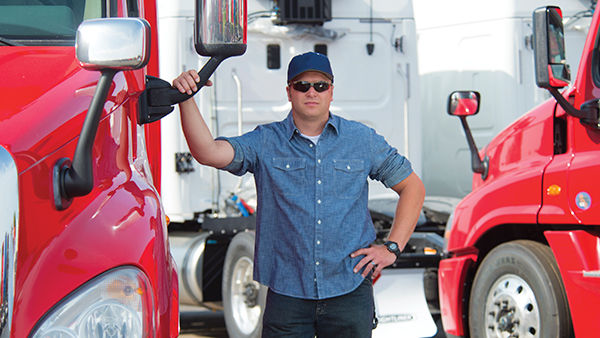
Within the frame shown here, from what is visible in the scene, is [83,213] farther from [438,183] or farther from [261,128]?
[438,183]

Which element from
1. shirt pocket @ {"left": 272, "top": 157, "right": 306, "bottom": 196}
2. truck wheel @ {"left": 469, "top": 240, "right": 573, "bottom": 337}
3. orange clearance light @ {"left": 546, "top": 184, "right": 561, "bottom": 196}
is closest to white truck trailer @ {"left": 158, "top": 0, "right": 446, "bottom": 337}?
truck wheel @ {"left": 469, "top": 240, "right": 573, "bottom": 337}

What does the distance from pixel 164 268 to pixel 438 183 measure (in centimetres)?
695

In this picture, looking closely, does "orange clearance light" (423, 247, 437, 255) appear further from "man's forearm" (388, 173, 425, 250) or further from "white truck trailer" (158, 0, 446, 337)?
"man's forearm" (388, 173, 425, 250)

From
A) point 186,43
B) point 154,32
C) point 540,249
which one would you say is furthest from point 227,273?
point 154,32

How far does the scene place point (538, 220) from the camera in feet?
16.0

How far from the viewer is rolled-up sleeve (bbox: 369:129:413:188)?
3.58 meters

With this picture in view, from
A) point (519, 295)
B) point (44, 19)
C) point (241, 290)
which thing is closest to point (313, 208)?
point (44, 19)

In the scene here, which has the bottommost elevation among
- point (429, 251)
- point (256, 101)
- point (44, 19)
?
point (429, 251)

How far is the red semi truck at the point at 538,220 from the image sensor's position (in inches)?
173

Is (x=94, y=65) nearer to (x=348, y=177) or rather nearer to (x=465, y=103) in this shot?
(x=348, y=177)

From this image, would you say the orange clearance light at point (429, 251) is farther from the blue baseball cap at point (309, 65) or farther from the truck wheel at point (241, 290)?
the blue baseball cap at point (309, 65)

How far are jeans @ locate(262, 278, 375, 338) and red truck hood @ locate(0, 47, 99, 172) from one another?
1237mm

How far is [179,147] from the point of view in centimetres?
777

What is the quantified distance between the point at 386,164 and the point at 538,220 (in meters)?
1.63
